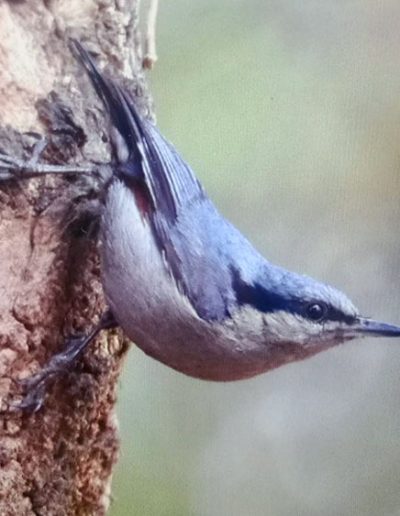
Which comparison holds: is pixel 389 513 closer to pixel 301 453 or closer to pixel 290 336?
pixel 301 453

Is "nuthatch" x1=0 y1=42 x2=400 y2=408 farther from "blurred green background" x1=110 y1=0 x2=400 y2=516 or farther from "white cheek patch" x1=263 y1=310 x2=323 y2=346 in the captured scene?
"blurred green background" x1=110 y1=0 x2=400 y2=516

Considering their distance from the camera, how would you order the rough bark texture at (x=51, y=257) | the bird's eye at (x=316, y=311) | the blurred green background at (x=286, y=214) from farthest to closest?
the blurred green background at (x=286, y=214)
the rough bark texture at (x=51, y=257)
the bird's eye at (x=316, y=311)

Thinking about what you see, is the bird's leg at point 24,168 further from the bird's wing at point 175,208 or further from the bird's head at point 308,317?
the bird's head at point 308,317

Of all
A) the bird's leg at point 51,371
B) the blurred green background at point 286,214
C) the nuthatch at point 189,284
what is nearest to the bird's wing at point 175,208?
the nuthatch at point 189,284

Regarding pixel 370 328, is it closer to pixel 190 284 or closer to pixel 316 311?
pixel 316 311

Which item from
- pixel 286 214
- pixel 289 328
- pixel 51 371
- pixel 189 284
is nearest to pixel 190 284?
pixel 189 284

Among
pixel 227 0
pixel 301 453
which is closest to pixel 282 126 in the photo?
pixel 227 0
